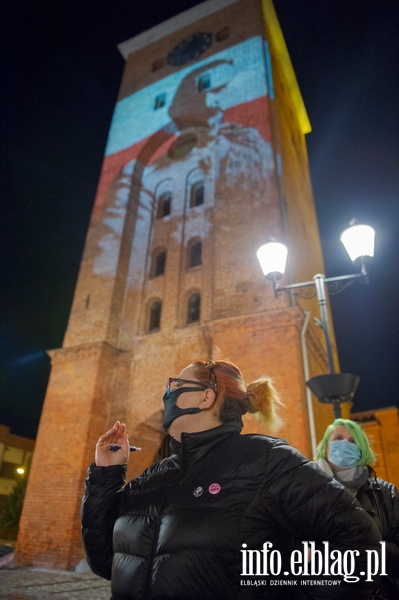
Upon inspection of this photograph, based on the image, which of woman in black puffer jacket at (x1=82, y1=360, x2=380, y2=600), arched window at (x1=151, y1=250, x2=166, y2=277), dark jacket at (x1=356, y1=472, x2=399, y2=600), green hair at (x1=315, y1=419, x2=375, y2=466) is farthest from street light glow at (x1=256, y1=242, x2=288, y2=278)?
arched window at (x1=151, y1=250, x2=166, y2=277)

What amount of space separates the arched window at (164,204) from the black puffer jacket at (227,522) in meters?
12.6

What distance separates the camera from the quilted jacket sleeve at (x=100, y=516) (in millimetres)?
1986

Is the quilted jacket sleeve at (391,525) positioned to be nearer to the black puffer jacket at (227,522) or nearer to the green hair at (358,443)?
the green hair at (358,443)

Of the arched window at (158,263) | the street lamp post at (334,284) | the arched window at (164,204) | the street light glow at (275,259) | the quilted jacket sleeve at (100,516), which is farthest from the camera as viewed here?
the arched window at (164,204)

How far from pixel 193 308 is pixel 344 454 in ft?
28.2

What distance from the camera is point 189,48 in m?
18.4

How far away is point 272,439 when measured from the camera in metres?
1.79

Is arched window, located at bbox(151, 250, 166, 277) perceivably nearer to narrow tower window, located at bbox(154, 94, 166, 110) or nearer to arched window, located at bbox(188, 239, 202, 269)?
arched window, located at bbox(188, 239, 202, 269)

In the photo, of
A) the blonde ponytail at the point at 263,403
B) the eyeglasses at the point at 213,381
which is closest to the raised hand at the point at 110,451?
the eyeglasses at the point at 213,381

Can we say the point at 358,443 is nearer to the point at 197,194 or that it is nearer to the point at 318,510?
the point at 318,510

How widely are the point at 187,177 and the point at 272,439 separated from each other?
43.2 feet

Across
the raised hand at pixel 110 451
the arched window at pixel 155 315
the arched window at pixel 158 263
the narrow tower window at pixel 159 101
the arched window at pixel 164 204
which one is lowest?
the raised hand at pixel 110 451

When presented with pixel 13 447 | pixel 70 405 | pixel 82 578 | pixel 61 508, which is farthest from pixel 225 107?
pixel 13 447

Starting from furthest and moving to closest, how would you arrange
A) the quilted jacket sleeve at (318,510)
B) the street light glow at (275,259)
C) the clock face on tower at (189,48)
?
the clock face on tower at (189,48) < the street light glow at (275,259) < the quilted jacket sleeve at (318,510)
